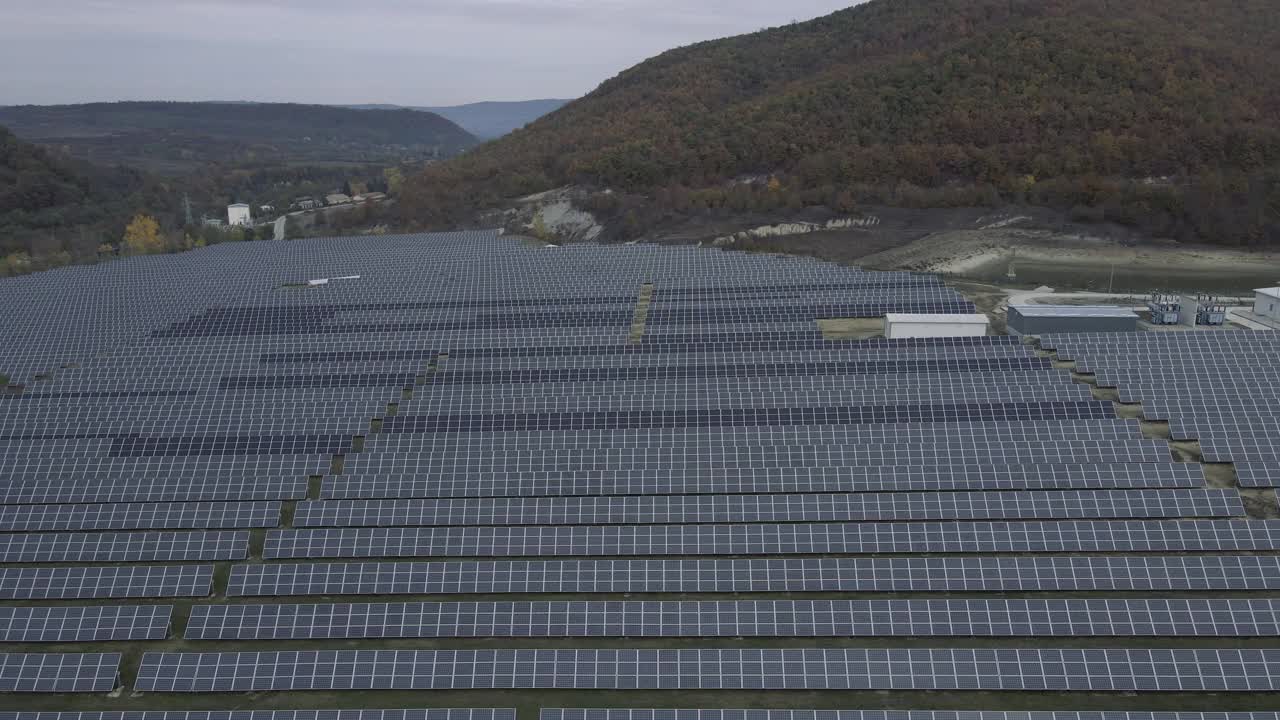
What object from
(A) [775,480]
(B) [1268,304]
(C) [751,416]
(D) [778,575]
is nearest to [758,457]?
(A) [775,480]

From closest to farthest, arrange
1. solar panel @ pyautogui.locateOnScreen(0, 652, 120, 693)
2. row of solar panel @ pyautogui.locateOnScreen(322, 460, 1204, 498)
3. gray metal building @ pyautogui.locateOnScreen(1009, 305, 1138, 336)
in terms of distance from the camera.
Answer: solar panel @ pyautogui.locateOnScreen(0, 652, 120, 693)
row of solar panel @ pyautogui.locateOnScreen(322, 460, 1204, 498)
gray metal building @ pyautogui.locateOnScreen(1009, 305, 1138, 336)

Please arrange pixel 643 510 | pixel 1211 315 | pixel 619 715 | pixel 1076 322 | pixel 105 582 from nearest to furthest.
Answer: pixel 619 715 → pixel 105 582 → pixel 643 510 → pixel 1076 322 → pixel 1211 315

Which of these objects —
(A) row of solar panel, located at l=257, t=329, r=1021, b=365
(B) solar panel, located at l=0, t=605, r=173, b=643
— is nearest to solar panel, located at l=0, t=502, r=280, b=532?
(B) solar panel, located at l=0, t=605, r=173, b=643

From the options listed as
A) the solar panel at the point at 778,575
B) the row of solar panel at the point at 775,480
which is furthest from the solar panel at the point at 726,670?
the row of solar panel at the point at 775,480

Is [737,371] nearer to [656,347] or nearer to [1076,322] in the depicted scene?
[656,347]

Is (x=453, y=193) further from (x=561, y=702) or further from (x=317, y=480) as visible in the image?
(x=561, y=702)

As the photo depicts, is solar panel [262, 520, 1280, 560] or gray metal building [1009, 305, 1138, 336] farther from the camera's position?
gray metal building [1009, 305, 1138, 336]

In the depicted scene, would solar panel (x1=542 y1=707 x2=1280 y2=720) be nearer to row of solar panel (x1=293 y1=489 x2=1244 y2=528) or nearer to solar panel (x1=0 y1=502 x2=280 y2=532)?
row of solar panel (x1=293 y1=489 x2=1244 y2=528)
